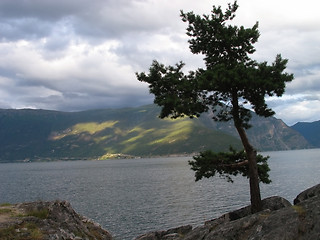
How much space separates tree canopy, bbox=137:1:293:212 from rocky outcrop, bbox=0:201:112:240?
500 inches

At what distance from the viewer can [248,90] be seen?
2583 cm

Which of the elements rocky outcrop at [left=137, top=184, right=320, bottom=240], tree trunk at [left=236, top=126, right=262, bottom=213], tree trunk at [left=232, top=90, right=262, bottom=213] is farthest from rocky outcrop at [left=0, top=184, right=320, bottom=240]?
tree trunk at [left=232, top=90, right=262, bottom=213]

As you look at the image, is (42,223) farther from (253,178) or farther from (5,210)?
(253,178)

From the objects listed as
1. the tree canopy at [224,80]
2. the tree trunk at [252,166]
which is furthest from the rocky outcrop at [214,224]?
the tree canopy at [224,80]

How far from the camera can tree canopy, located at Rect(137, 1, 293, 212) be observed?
24734mm

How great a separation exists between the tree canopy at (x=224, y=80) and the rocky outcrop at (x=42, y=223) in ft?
41.7

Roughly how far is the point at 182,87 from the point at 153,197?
6419 cm

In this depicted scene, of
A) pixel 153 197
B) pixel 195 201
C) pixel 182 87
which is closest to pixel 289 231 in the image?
pixel 182 87

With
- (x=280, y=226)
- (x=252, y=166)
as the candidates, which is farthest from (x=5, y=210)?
(x=280, y=226)

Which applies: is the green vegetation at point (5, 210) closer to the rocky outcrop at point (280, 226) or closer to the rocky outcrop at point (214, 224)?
the rocky outcrop at point (214, 224)

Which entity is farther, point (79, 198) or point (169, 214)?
point (79, 198)

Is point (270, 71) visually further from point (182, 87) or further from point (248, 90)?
point (182, 87)

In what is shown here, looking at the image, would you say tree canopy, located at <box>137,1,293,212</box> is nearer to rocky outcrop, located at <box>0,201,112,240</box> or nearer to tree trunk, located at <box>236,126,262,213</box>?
tree trunk, located at <box>236,126,262,213</box>

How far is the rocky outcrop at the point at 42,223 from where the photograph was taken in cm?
2256
